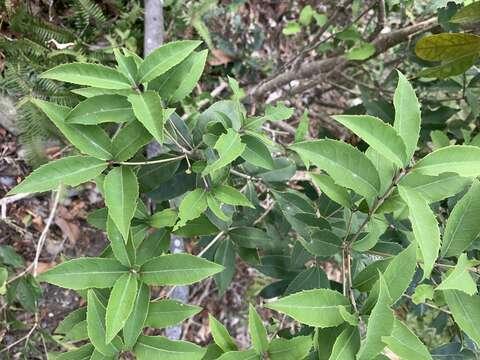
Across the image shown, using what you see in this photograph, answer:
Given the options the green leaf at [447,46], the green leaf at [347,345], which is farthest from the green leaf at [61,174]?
the green leaf at [447,46]

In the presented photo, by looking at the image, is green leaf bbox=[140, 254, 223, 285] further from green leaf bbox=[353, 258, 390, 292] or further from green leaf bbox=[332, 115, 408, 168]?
green leaf bbox=[332, 115, 408, 168]

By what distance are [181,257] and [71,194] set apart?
79.4 inches

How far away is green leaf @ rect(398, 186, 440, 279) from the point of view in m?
1.01

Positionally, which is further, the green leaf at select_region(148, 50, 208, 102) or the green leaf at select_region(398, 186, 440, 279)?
the green leaf at select_region(148, 50, 208, 102)

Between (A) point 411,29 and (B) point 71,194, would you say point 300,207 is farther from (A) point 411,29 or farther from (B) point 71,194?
(B) point 71,194

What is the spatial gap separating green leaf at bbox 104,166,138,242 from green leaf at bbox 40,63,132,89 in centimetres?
22

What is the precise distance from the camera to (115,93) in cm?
122

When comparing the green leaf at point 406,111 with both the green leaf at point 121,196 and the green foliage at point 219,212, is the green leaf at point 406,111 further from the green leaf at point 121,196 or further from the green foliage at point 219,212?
the green leaf at point 121,196

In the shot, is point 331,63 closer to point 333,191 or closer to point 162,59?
point 333,191

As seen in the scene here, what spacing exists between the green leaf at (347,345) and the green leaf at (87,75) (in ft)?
2.74

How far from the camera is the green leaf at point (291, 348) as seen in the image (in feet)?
4.08

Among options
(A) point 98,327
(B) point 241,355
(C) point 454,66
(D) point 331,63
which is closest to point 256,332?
(B) point 241,355

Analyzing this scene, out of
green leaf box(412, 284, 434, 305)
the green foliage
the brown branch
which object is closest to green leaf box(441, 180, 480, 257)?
the green foliage

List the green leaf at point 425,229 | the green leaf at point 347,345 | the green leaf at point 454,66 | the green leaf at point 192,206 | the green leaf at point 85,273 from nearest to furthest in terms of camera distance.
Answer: the green leaf at point 425,229, the green leaf at point 347,345, the green leaf at point 85,273, the green leaf at point 192,206, the green leaf at point 454,66
